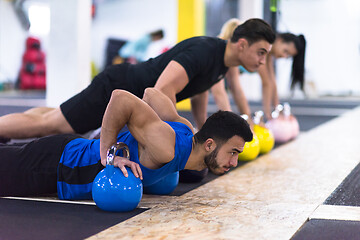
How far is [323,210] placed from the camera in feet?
7.77

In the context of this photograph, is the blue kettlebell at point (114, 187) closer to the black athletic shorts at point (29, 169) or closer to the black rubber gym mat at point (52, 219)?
the black rubber gym mat at point (52, 219)

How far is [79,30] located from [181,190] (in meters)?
3.36

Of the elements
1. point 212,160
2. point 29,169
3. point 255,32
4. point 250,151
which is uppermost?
point 255,32

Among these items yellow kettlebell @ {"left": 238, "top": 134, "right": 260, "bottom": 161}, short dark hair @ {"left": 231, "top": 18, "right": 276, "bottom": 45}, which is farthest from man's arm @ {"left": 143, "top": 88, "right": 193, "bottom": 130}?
yellow kettlebell @ {"left": 238, "top": 134, "right": 260, "bottom": 161}

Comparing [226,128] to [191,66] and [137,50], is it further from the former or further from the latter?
[137,50]

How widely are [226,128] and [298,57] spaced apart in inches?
98.8

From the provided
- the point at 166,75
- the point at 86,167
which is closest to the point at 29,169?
the point at 86,167

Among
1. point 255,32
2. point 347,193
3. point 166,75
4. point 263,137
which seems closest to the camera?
point 347,193

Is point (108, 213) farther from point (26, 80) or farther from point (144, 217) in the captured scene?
point (26, 80)

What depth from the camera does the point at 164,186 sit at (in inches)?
104

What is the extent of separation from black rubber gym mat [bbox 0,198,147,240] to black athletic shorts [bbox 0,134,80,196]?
2.6 inches

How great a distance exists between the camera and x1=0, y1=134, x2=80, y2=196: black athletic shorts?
7.99 feet

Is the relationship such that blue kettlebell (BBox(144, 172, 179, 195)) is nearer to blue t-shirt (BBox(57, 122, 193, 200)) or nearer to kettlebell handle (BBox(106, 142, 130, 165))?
blue t-shirt (BBox(57, 122, 193, 200))

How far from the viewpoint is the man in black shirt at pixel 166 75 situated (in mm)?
3100
